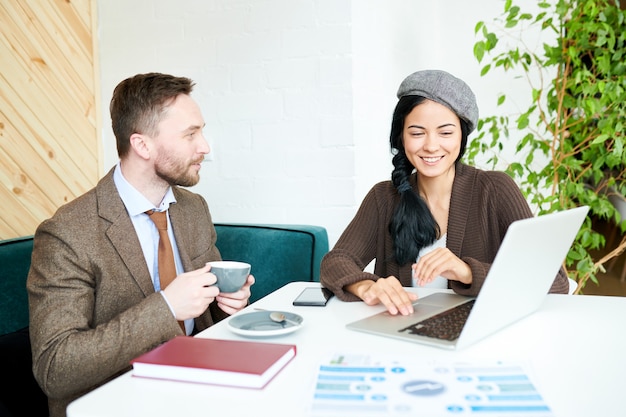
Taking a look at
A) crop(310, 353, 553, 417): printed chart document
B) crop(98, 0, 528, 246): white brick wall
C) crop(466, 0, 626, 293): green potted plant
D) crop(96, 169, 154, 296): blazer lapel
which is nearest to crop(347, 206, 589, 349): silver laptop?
crop(310, 353, 553, 417): printed chart document

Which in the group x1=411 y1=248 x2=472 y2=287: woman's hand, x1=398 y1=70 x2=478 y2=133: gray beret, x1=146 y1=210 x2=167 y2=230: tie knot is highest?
A: x1=398 y1=70 x2=478 y2=133: gray beret

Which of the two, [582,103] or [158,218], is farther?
[582,103]

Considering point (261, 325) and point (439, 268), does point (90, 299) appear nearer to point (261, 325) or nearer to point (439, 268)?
point (261, 325)

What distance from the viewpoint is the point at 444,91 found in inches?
61.7

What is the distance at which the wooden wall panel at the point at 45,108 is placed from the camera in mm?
2135

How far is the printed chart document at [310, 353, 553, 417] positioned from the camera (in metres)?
0.68

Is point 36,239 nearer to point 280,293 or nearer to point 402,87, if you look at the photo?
point 280,293

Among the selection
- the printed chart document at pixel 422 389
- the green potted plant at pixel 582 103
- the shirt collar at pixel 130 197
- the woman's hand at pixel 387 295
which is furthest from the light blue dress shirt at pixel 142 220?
the green potted plant at pixel 582 103

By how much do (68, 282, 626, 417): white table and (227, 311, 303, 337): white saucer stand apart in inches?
0.8

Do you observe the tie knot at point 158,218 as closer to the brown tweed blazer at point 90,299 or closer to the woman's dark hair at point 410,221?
the brown tweed blazer at point 90,299

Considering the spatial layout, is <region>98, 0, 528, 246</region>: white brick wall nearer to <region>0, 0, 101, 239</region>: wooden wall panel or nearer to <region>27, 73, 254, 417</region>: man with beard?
<region>0, 0, 101, 239</region>: wooden wall panel

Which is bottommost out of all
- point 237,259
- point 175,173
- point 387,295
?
point 237,259

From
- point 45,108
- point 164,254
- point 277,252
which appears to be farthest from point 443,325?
point 45,108

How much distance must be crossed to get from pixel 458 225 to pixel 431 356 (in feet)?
2.55
